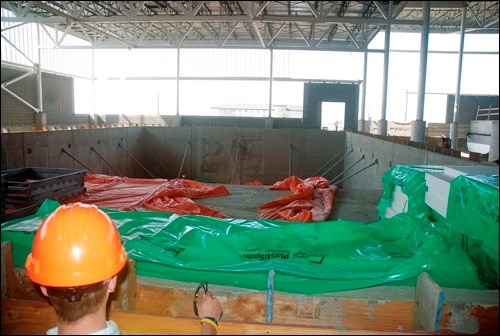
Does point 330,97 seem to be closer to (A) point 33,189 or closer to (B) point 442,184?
(A) point 33,189

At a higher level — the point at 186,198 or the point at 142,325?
the point at 142,325

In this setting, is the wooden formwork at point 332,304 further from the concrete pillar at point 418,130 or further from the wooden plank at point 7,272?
the concrete pillar at point 418,130

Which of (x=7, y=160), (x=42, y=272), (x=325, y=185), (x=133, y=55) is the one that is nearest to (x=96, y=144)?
(x=7, y=160)

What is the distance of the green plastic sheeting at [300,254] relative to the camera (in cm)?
284

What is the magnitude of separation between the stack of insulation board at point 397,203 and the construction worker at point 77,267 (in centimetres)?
377

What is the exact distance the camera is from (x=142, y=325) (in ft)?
6.01

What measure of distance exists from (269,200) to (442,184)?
4.81 m

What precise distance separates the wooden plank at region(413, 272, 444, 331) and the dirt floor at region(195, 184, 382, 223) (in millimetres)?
4085

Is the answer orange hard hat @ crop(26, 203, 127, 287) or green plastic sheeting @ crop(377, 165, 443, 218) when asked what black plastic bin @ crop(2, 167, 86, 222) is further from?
green plastic sheeting @ crop(377, 165, 443, 218)

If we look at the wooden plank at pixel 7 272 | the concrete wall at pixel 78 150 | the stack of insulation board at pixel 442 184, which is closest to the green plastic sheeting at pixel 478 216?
the stack of insulation board at pixel 442 184

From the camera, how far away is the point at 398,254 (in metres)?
3.37

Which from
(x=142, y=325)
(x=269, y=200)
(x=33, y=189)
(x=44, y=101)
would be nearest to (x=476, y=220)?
(x=142, y=325)

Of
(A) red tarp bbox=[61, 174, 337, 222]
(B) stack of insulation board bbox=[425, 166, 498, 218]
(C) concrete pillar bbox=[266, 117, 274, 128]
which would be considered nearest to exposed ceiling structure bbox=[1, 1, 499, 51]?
(C) concrete pillar bbox=[266, 117, 274, 128]

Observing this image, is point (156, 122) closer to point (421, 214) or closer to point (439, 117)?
point (439, 117)
